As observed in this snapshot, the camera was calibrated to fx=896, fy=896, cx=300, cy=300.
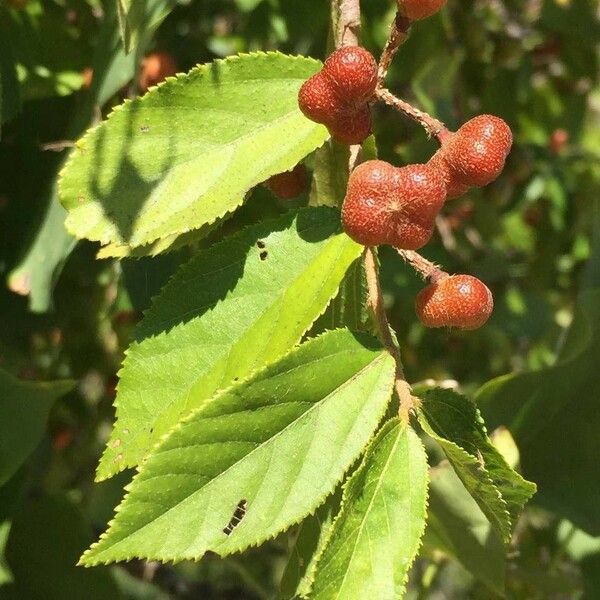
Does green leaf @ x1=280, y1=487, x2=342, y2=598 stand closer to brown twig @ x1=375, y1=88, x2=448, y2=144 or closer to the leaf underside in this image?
the leaf underside

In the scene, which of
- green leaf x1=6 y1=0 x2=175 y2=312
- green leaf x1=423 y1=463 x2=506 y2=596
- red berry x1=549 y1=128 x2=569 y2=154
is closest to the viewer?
green leaf x1=6 y1=0 x2=175 y2=312

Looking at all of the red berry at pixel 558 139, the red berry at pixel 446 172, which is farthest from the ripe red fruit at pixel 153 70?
the red berry at pixel 558 139

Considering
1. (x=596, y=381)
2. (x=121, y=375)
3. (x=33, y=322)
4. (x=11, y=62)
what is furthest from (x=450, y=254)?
(x=121, y=375)

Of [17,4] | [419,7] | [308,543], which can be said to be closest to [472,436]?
[308,543]

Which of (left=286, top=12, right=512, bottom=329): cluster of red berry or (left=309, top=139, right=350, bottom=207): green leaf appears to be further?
(left=309, top=139, right=350, bottom=207): green leaf

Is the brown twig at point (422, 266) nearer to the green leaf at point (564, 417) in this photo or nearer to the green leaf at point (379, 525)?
the green leaf at point (379, 525)

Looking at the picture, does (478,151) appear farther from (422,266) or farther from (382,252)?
(382,252)

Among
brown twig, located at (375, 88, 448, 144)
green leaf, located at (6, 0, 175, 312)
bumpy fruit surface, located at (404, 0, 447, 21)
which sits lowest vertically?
green leaf, located at (6, 0, 175, 312)

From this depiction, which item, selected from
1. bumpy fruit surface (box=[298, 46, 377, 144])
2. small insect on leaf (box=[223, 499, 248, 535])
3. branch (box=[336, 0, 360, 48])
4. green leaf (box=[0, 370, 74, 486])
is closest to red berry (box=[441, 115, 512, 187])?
bumpy fruit surface (box=[298, 46, 377, 144])
